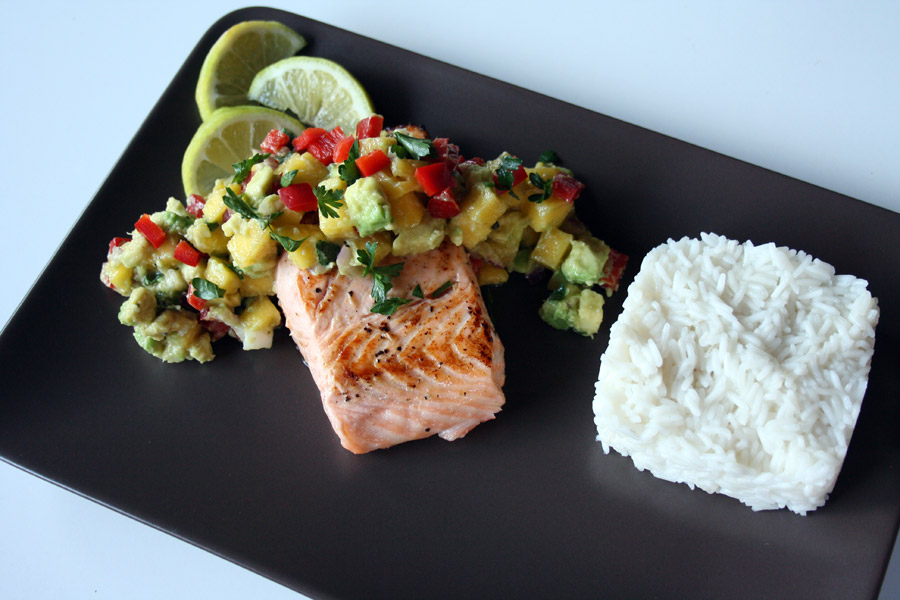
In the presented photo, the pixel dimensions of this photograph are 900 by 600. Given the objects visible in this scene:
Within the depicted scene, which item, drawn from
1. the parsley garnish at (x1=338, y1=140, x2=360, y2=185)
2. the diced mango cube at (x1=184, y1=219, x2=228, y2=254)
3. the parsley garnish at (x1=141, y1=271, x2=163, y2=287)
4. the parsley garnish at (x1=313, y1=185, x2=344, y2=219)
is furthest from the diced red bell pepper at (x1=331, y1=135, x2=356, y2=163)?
the parsley garnish at (x1=141, y1=271, x2=163, y2=287)

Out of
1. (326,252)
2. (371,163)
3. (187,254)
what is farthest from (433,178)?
(187,254)

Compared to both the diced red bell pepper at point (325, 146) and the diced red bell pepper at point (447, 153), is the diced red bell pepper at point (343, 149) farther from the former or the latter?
the diced red bell pepper at point (447, 153)

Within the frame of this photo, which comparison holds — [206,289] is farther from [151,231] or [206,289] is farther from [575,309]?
[575,309]

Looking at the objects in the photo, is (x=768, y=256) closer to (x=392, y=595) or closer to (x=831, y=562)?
(x=831, y=562)

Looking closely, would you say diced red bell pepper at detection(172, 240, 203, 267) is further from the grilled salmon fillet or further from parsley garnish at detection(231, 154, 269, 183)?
the grilled salmon fillet

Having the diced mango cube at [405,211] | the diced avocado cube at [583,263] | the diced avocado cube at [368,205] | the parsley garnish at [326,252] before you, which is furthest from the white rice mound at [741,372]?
the parsley garnish at [326,252]

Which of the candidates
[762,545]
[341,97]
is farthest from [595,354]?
[341,97]
